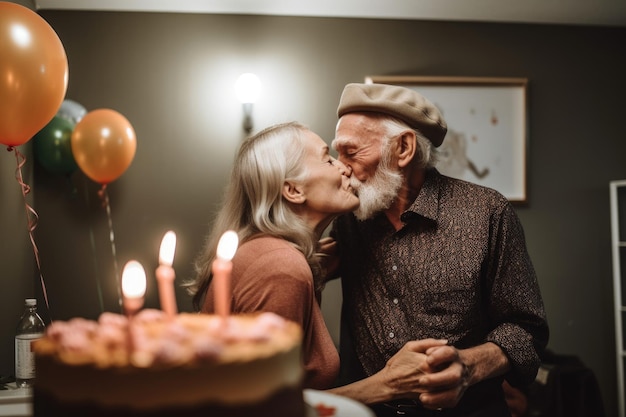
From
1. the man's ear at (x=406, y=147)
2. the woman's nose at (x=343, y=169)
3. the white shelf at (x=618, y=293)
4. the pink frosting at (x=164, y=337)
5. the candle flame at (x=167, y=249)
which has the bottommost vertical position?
the white shelf at (x=618, y=293)

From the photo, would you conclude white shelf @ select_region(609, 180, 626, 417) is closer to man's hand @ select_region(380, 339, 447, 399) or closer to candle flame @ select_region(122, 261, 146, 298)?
man's hand @ select_region(380, 339, 447, 399)

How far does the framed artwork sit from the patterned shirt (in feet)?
7.63

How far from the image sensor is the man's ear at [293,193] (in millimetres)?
1566

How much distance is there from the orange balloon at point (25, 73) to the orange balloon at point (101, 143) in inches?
46.3

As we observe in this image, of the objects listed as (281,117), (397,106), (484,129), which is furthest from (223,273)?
(484,129)

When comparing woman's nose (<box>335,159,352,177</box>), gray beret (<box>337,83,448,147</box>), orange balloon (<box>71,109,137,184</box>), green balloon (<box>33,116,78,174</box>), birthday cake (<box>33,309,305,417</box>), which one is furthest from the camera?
green balloon (<box>33,116,78,174</box>)

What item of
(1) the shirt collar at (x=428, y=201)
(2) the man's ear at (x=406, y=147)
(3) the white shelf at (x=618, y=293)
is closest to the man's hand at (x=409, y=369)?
(1) the shirt collar at (x=428, y=201)

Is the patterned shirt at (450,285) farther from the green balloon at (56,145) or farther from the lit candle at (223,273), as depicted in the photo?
the green balloon at (56,145)

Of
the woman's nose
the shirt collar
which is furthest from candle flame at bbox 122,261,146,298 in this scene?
the shirt collar

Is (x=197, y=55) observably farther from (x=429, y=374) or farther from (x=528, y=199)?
(x=429, y=374)

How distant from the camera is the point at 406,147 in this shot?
1888 millimetres

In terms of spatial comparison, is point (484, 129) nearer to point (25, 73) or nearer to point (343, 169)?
point (343, 169)

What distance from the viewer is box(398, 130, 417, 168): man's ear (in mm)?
1872

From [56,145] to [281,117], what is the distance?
1.44 metres
